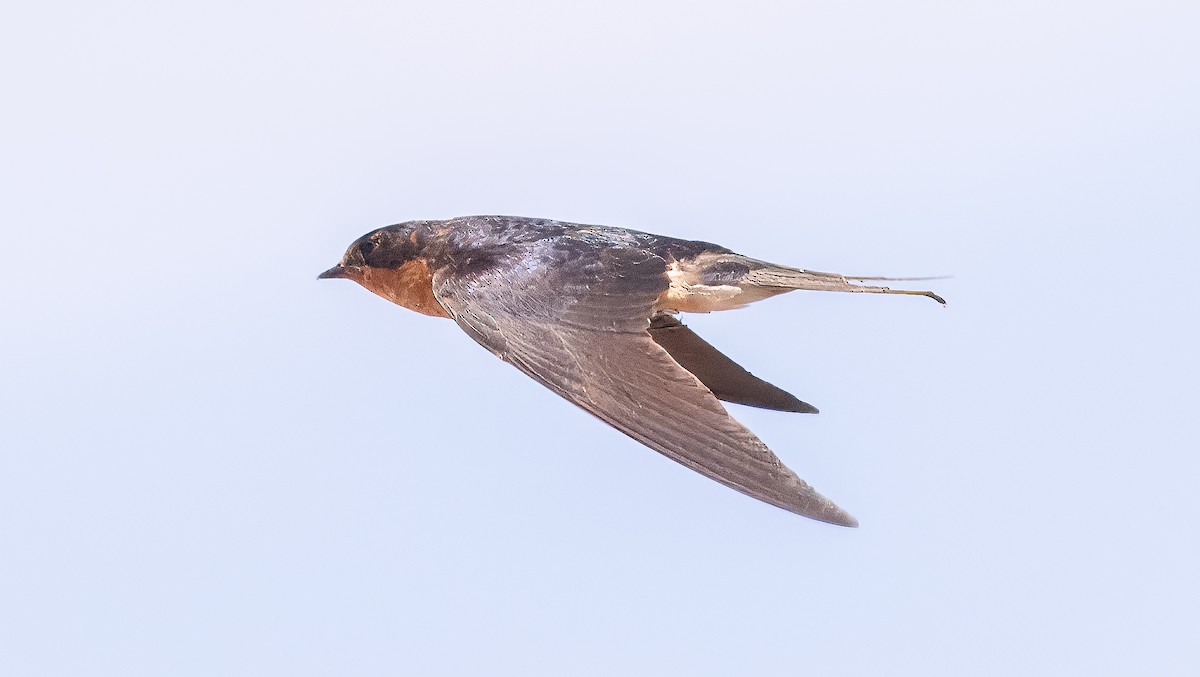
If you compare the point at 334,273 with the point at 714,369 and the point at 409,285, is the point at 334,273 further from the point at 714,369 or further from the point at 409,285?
the point at 714,369

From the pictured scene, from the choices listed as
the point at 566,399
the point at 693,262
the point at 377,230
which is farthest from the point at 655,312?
the point at 377,230

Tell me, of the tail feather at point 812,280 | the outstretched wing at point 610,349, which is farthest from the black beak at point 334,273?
the tail feather at point 812,280

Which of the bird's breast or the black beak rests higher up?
the black beak

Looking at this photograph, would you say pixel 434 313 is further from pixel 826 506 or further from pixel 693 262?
pixel 826 506

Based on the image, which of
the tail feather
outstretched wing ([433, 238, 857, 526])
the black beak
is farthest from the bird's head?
the tail feather

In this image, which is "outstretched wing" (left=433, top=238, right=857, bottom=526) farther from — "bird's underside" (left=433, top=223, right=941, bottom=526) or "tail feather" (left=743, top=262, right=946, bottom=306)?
"tail feather" (left=743, top=262, right=946, bottom=306)

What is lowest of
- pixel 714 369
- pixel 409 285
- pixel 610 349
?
pixel 610 349

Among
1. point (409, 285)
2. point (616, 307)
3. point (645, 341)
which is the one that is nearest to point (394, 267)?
point (409, 285)

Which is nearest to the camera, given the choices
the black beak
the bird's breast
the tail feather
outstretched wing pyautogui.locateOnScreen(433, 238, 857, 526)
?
outstretched wing pyautogui.locateOnScreen(433, 238, 857, 526)
